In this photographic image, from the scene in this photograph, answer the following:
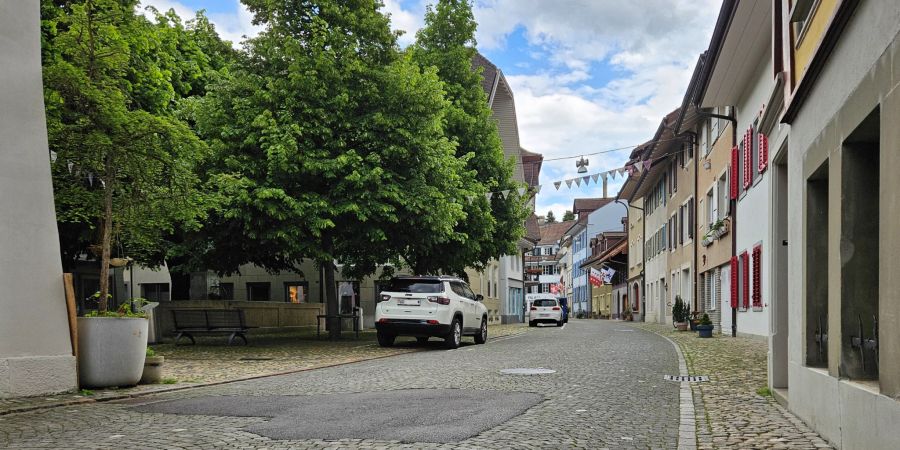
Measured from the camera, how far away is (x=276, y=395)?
31.9 feet

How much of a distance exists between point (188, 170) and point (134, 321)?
2.58 meters

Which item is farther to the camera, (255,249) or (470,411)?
(255,249)

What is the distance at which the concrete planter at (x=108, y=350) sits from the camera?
10406 mm

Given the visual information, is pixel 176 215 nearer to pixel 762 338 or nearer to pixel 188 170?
pixel 188 170

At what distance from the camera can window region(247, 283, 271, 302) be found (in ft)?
120

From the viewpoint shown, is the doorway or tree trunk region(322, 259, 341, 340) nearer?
the doorway

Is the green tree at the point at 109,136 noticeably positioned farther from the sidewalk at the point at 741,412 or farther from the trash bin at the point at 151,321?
the sidewalk at the point at 741,412

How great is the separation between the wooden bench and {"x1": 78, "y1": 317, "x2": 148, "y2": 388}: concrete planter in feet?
30.3

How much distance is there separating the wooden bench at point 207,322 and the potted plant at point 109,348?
918 cm

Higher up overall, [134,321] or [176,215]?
[176,215]

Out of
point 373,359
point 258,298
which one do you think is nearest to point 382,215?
point 373,359

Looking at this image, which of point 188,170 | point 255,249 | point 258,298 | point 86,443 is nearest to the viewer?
point 86,443

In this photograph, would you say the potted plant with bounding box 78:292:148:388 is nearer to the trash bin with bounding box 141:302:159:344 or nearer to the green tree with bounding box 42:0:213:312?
the green tree with bounding box 42:0:213:312

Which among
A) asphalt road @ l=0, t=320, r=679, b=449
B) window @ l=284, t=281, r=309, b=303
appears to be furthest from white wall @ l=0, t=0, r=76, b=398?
window @ l=284, t=281, r=309, b=303
